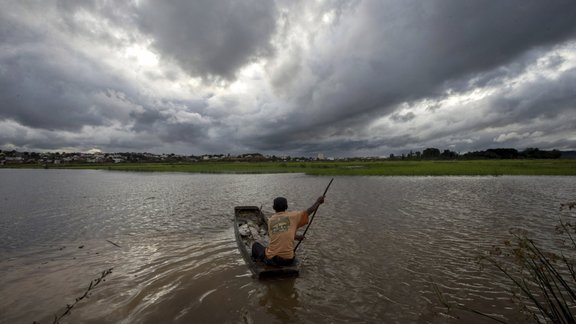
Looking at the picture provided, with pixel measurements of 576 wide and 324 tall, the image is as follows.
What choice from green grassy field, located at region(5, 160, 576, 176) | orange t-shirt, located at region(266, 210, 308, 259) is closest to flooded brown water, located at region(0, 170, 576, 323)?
orange t-shirt, located at region(266, 210, 308, 259)

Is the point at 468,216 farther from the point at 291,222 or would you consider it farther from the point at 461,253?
the point at 291,222

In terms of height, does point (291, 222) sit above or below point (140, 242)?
above

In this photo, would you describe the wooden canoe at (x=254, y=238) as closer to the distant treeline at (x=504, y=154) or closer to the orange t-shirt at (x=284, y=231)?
the orange t-shirt at (x=284, y=231)

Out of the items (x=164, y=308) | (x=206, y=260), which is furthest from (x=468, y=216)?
(x=164, y=308)

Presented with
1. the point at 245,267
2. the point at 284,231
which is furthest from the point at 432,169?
the point at 284,231

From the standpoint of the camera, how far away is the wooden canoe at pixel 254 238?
837 cm

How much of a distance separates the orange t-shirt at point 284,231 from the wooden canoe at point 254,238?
42 centimetres

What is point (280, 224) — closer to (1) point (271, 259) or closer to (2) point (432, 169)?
(1) point (271, 259)

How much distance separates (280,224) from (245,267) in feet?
8.18

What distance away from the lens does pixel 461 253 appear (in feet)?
34.3

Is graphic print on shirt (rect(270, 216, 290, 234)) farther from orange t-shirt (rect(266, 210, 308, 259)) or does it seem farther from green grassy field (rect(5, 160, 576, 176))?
green grassy field (rect(5, 160, 576, 176))

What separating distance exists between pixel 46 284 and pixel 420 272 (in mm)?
11514

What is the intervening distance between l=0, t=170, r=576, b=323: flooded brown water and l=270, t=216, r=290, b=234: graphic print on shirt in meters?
1.54

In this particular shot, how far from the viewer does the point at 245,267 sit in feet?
31.8
